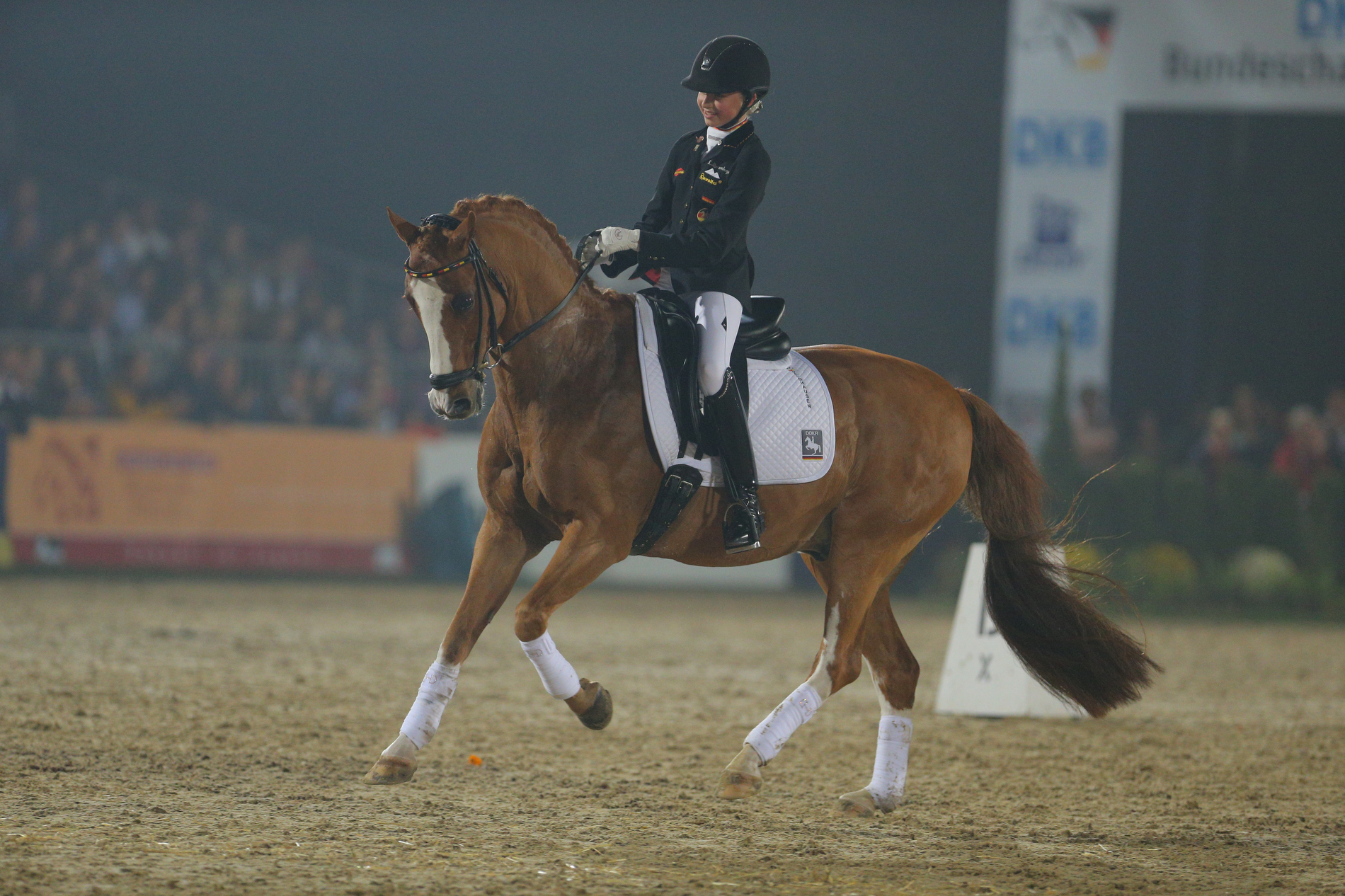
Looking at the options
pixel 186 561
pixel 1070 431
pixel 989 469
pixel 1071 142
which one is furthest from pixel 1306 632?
pixel 186 561

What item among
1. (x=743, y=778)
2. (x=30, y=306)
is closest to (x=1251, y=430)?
(x=743, y=778)

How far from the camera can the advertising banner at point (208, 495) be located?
1336 cm

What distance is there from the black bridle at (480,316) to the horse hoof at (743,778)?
1.71 metres

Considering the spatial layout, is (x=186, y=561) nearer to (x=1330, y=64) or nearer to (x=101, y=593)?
(x=101, y=593)

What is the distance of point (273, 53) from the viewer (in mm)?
18312

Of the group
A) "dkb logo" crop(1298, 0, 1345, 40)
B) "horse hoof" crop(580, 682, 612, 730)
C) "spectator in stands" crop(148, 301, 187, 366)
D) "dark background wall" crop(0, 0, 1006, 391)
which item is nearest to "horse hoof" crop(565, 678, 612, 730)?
"horse hoof" crop(580, 682, 612, 730)

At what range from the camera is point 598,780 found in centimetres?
536

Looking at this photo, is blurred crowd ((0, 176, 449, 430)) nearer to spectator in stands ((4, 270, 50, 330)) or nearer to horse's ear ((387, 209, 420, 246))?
spectator in stands ((4, 270, 50, 330))

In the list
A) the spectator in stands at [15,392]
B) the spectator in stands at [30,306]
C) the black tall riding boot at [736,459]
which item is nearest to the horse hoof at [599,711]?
the black tall riding boot at [736,459]

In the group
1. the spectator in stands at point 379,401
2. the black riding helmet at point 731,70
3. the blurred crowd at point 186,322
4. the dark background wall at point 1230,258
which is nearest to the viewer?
the black riding helmet at point 731,70

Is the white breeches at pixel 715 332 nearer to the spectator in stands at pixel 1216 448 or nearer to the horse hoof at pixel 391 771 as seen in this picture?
the horse hoof at pixel 391 771

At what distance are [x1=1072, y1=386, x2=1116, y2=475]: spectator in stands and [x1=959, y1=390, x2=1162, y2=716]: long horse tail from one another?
30.3 feet

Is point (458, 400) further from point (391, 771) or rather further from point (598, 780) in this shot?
point (598, 780)

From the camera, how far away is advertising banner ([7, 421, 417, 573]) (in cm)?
1336
